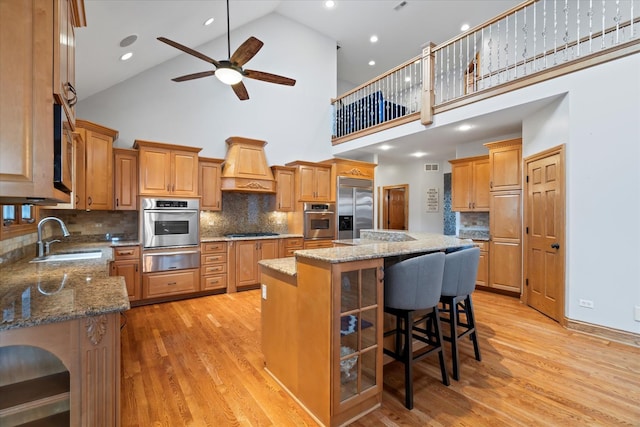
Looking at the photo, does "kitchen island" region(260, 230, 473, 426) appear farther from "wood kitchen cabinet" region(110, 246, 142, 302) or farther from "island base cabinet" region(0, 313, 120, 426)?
"wood kitchen cabinet" region(110, 246, 142, 302)

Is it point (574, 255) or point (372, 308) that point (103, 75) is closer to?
point (372, 308)

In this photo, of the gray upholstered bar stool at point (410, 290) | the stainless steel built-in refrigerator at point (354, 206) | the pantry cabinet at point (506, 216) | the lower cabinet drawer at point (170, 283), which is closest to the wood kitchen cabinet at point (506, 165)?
the pantry cabinet at point (506, 216)

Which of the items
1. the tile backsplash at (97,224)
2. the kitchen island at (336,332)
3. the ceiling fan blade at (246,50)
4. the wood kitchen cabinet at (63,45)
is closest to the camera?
the wood kitchen cabinet at (63,45)

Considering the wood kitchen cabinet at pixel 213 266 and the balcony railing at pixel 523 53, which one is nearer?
the balcony railing at pixel 523 53

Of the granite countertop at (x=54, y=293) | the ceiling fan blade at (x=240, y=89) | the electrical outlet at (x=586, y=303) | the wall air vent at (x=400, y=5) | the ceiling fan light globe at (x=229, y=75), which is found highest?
the wall air vent at (x=400, y=5)

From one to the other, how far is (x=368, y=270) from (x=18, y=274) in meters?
2.28

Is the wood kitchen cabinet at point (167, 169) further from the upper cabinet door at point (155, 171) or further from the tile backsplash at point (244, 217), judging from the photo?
the tile backsplash at point (244, 217)

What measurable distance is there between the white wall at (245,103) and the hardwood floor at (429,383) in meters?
3.19

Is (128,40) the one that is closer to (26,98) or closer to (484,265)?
(26,98)

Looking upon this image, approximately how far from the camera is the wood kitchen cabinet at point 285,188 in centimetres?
545

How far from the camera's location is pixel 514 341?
290 centimetres

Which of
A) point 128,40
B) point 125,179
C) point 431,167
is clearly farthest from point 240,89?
point 431,167

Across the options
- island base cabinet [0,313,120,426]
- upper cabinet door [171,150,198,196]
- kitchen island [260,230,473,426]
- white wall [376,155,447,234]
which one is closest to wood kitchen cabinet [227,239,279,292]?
upper cabinet door [171,150,198,196]

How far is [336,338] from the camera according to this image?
166 centimetres
